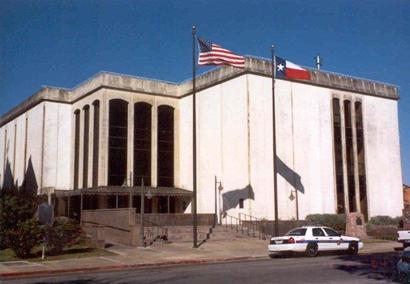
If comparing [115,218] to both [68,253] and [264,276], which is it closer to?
[68,253]

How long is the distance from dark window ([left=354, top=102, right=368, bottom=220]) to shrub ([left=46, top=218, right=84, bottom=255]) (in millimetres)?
29663

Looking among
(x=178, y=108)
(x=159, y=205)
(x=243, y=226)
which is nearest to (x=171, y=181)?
(x=159, y=205)

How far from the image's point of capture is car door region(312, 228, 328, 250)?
80.6 ft

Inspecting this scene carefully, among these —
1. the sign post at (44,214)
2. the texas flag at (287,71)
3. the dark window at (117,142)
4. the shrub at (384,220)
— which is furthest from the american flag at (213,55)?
the shrub at (384,220)

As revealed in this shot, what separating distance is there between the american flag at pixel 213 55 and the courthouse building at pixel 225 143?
9.98 meters

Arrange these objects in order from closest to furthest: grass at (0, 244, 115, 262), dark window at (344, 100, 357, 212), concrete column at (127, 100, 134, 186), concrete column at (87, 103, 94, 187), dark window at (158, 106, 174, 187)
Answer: grass at (0, 244, 115, 262) < concrete column at (127, 100, 134, 186) < concrete column at (87, 103, 94, 187) < dark window at (344, 100, 357, 212) < dark window at (158, 106, 174, 187)

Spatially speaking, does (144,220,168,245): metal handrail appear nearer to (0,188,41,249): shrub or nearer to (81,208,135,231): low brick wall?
(81,208,135,231): low brick wall

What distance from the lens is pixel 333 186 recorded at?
44.6 metres

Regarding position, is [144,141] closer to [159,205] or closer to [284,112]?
[159,205]

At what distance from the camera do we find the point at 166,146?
4747 cm

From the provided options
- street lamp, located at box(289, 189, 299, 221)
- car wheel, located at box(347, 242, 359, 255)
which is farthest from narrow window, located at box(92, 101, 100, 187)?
car wheel, located at box(347, 242, 359, 255)

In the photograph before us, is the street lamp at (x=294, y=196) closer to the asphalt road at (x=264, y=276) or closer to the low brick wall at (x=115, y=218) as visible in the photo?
the low brick wall at (x=115, y=218)

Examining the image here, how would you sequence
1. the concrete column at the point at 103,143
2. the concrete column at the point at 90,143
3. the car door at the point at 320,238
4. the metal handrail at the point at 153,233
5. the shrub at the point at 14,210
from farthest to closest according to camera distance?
the concrete column at the point at 90,143, the concrete column at the point at 103,143, the metal handrail at the point at 153,233, the shrub at the point at 14,210, the car door at the point at 320,238

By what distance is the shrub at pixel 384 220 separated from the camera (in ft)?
147
